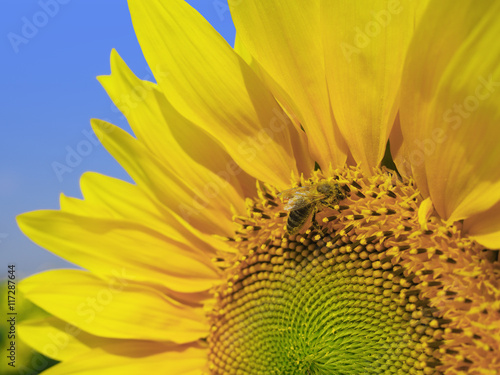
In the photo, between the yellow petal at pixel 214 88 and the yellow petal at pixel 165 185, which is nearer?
the yellow petal at pixel 214 88

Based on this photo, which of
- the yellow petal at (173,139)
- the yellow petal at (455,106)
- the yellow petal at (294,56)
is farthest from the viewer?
the yellow petal at (173,139)

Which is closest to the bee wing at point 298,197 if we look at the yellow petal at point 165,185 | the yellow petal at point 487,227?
the yellow petal at point 165,185

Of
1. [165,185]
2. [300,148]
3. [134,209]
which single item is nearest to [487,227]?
[300,148]

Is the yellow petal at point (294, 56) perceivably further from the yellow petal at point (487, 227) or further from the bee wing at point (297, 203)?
the yellow petal at point (487, 227)

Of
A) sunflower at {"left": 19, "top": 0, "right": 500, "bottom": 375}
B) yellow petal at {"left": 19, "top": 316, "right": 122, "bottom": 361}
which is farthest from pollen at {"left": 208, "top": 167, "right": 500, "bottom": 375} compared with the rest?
yellow petal at {"left": 19, "top": 316, "right": 122, "bottom": 361}

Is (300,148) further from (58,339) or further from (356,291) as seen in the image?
(58,339)

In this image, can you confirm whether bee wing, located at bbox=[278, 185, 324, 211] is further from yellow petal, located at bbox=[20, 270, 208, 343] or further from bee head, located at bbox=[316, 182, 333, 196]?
yellow petal, located at bbox=[20, 270, 208, 343]
